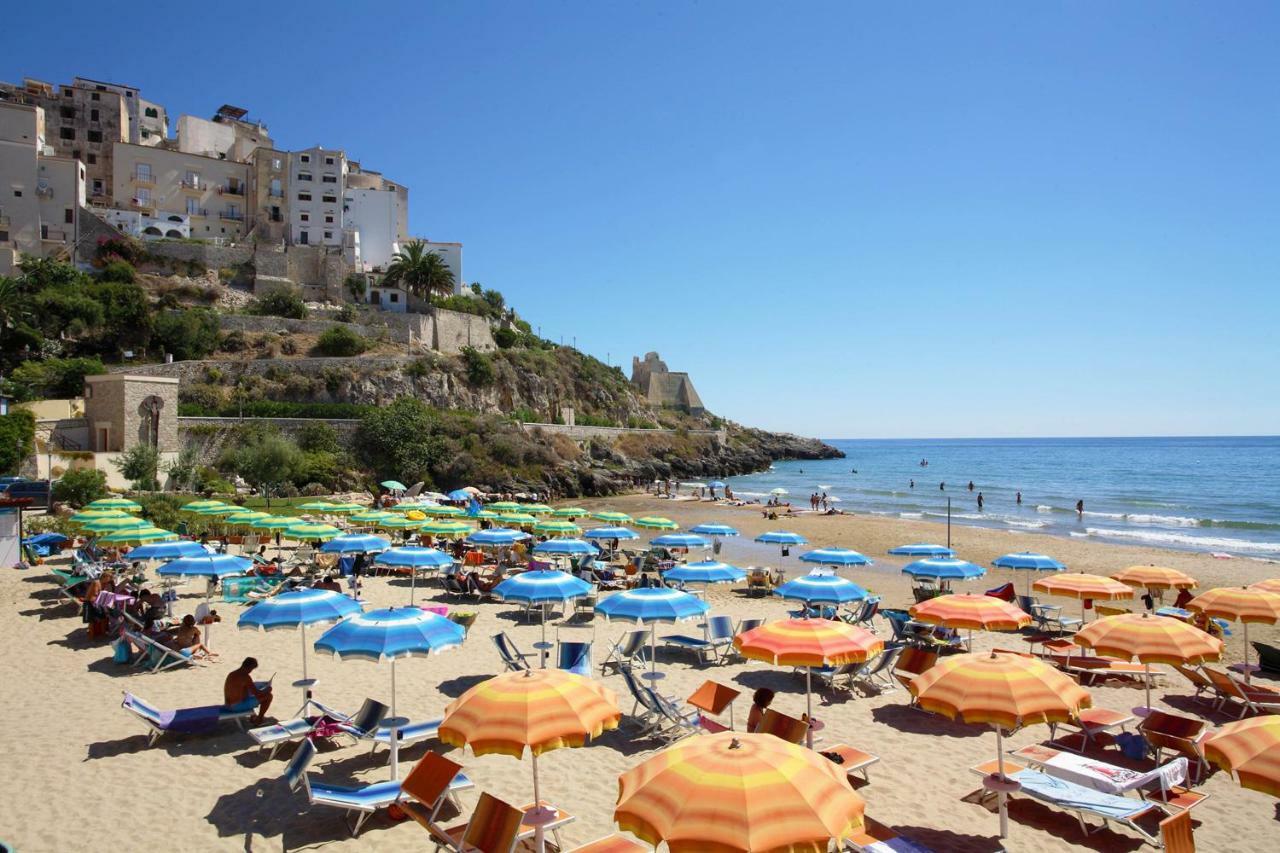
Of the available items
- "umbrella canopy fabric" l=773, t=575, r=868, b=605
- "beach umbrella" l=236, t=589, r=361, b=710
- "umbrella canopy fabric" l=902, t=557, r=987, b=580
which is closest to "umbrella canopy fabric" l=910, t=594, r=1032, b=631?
"umbrella canopy fabric" l=773, t=575, r=868, b=605

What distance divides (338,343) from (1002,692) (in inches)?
1987

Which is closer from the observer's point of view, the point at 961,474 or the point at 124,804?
the point at 124,804

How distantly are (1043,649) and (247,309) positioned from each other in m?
55.0

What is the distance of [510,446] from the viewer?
47.7 meters

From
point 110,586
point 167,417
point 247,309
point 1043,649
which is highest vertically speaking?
point 247,309

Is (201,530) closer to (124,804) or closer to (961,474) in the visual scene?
(124,804)

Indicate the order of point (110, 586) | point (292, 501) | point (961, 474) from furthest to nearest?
point (961, 474) < point (292, 501) < point (110, 586)

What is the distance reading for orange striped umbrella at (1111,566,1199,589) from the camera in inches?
548

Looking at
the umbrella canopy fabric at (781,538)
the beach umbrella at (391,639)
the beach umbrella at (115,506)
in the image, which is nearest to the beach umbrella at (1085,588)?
the umbrella canopy fabric at (781,538)

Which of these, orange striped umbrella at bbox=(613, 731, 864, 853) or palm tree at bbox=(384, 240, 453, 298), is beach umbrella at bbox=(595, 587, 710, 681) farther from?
palm tree at bbox=(384, 240, 453, 298)


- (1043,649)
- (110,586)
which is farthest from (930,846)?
(110,586)

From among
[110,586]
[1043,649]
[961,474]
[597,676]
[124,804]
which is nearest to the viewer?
[124,804]

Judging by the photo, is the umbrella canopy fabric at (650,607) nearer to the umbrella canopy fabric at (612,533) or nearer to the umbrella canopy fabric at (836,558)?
the umbrella canopy fabric at (836,558)

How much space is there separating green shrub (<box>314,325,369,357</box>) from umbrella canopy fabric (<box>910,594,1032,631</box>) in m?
47.2
